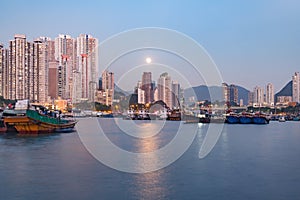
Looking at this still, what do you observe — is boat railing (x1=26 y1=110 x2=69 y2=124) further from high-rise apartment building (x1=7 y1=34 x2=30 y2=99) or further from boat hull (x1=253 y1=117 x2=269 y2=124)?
high-rise apartment building (x1=7 y1=34 x2=30 y2=99)

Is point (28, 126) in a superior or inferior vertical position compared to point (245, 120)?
superior

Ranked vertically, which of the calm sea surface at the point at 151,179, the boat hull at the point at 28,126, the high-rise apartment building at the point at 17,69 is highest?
the high-rise apartment building at the point at 17,69

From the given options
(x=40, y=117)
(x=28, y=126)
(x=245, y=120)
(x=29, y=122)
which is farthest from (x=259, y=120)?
(x=29, y=122)

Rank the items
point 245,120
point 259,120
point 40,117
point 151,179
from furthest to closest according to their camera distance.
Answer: point 245,120 < point 259,120 < point 40,117 < point 151,179

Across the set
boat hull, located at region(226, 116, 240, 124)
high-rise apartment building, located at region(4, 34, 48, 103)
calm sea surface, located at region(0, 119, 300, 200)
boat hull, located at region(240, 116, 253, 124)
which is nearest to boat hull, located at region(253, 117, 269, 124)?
boat hull, located at region(240, 116, 253, 124)

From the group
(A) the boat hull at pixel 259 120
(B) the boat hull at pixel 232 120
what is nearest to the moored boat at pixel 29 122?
(B) the boat hull at pixel 232 120

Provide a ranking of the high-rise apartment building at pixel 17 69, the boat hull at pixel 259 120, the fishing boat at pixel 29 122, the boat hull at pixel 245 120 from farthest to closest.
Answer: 1. the high-rise apartment building at pixel 17 69
2. the boat hull at pixel 245 120
3. the boat hull at pixel 259 120
4. the fishing boat at pixel 29 122

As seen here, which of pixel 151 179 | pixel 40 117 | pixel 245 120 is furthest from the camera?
pixel 245 120

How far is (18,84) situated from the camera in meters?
56.4

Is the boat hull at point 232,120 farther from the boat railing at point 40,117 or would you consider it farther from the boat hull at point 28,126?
the boat hull at point 28,126

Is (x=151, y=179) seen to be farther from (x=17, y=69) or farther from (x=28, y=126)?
(x=17, y=69)

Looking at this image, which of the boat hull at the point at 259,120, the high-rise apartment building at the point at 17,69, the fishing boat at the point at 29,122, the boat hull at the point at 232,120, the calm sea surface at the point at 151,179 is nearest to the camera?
the calm sea surface at the point at 151,179

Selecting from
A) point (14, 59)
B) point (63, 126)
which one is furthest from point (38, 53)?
point (63, 126)

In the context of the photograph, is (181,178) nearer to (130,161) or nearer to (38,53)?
(130,161)
